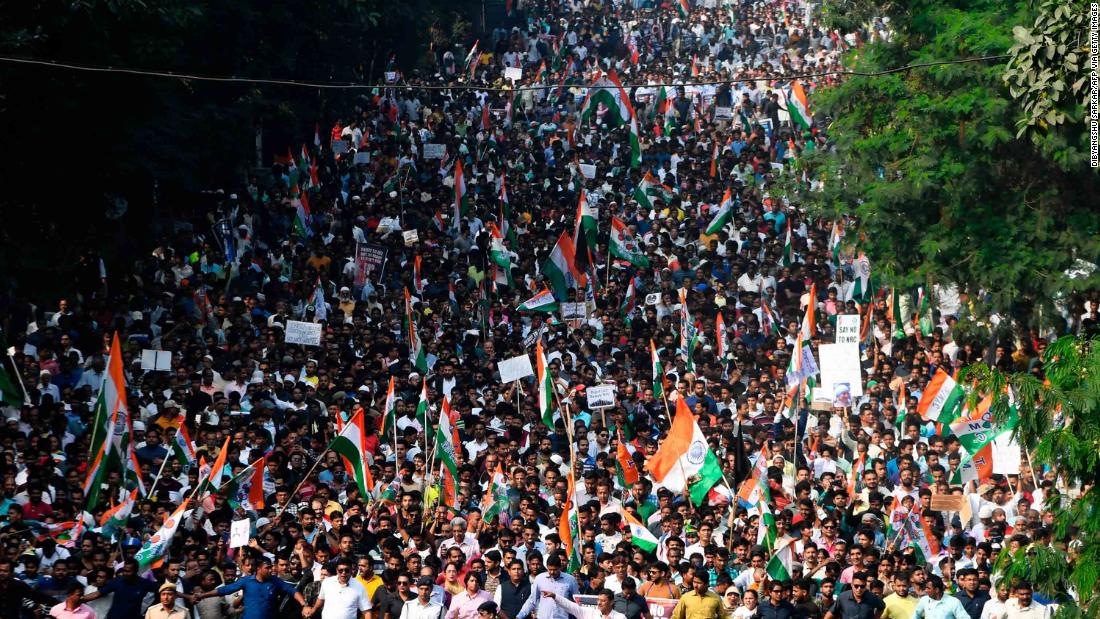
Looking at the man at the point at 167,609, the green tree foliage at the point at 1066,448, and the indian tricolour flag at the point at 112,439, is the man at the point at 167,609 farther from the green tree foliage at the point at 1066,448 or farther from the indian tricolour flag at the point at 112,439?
the green tree foliage at the point at 1066,448

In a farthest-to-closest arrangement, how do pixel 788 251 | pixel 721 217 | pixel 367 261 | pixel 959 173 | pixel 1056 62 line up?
pixel 788 251 < pixel 721 217 < pixel 367 261 < pixel 959 173 < pixel 1056 62

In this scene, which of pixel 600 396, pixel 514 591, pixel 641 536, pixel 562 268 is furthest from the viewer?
pixel 562 268

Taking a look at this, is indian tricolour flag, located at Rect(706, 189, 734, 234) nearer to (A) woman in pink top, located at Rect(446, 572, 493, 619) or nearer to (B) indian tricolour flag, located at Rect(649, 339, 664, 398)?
(B) indian tricolour flag, located at Rect(649, 339, 664, 398)

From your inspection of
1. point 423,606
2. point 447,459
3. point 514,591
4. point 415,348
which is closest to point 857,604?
point 514,591

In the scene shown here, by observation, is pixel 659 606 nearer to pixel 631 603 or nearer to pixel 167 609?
pixel 631 603

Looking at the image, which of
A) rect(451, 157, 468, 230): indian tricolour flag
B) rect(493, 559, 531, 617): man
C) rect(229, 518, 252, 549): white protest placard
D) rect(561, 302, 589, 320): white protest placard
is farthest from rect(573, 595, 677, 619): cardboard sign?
rect(451, 157, 468, 230): indian tricolour flag
